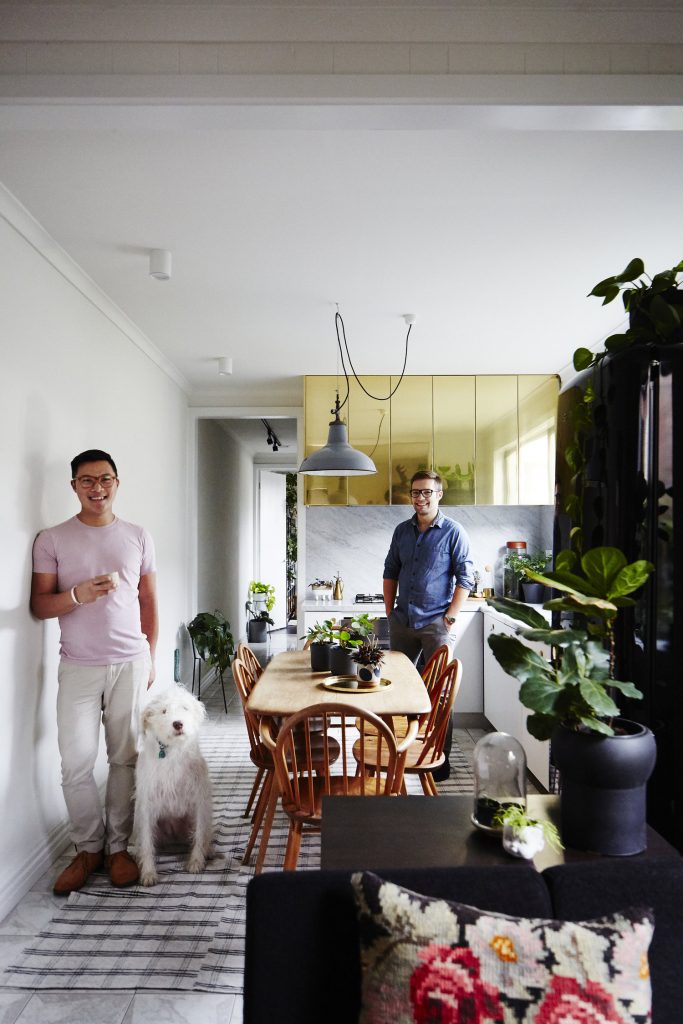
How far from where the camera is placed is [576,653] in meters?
1.35

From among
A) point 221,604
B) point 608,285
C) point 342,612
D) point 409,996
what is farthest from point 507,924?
point 221,604

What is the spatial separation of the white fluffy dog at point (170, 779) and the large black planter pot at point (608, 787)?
1.94 meters

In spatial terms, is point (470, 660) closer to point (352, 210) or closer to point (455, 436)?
point (455, 436)

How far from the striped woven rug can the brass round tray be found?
73cm

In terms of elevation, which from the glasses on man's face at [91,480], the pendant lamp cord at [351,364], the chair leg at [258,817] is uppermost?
the pendant lamp cord at [351,364]

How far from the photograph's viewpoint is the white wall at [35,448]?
2791 millimetres

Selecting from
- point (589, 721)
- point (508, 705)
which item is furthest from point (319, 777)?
point (508, 705)

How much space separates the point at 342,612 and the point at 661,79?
4210mm

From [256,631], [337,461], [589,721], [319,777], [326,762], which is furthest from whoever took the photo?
[256,631]

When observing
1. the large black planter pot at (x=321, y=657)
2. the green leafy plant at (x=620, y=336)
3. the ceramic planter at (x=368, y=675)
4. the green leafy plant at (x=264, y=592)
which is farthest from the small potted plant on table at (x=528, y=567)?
the green leafy plant at (x=264, y=592)

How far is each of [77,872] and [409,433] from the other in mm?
3726

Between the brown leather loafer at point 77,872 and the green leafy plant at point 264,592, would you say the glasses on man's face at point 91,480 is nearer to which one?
the brown leather loafer at point 77,872

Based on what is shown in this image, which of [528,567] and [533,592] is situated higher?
[528,567]

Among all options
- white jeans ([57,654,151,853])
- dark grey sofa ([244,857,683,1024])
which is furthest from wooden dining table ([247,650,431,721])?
dark grey sofa ([244,857,683,1024])
